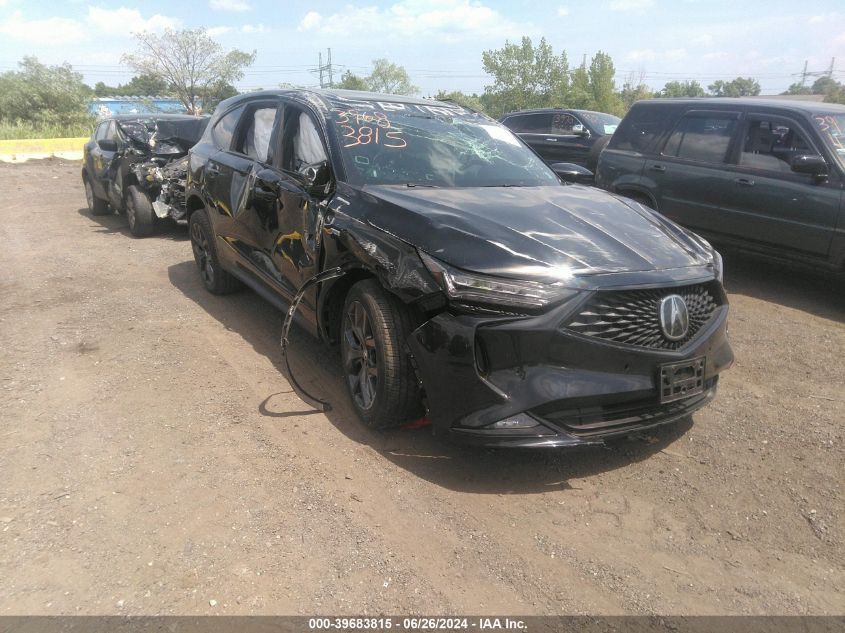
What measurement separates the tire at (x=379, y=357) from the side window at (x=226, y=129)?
8.73 feet

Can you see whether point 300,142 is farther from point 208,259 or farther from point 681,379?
point 681,379

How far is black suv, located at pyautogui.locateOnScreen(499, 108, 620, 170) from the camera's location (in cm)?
1162

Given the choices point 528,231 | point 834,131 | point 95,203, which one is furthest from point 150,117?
Answer: point 834,131

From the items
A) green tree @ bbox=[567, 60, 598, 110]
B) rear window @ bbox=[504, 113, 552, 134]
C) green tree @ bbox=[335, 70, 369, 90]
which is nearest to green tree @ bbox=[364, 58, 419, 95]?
green tree @ bbox=[335, 70, 369, 90]

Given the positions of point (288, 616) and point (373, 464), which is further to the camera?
point (373, 464)

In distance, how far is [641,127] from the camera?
7.40 metres

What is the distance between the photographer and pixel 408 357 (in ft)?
10.5

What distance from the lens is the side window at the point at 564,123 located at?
11.9 meters

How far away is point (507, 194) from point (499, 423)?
1.54m

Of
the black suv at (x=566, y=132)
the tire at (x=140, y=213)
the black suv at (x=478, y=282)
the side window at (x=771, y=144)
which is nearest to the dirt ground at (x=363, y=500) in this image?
the black suv at (x=478, y=282)

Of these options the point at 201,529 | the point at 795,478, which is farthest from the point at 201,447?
the point at 795,478

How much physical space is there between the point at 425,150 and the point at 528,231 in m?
1.31

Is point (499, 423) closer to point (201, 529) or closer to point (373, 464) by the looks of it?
point (373, 464)

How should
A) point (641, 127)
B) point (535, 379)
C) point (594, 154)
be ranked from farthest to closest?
point (594, 154) < point (641, 127) < point (535, 379)
